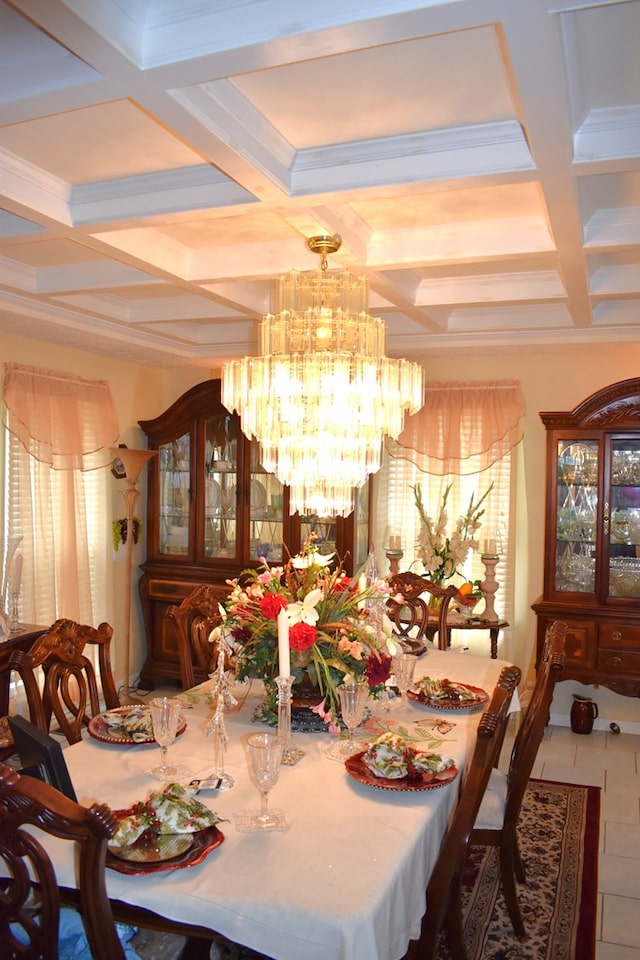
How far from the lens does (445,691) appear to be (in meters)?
2.84

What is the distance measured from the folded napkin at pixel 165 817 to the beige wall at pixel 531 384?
3.30 metres

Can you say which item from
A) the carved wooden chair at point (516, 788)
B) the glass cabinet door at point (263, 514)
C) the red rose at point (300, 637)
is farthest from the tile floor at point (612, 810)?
the glass cabinet door at point (263, 514)

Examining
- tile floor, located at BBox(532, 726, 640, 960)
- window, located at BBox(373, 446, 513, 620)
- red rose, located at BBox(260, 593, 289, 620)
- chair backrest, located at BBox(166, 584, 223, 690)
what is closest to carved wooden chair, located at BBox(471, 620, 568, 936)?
tile floor, located at BBox(532, 726, 640, 960)

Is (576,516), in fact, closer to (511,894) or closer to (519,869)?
(519,869)

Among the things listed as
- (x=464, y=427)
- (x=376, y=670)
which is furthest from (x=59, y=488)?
(x=376, y=670)

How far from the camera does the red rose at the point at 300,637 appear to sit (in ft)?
7.72

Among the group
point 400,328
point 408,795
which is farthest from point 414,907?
point 400,328

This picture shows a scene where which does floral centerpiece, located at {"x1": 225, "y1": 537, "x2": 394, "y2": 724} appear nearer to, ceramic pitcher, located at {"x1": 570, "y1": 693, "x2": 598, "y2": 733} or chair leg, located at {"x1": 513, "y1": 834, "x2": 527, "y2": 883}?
chair leg, located at {"x1": 513, "y1": 834, "x2": 527, "y2": 883}

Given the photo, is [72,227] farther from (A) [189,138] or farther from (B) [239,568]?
(B) [239,568]

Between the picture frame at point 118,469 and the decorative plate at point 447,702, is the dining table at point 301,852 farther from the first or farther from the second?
the picture frame at point 118,469

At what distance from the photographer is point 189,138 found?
6.33 ft

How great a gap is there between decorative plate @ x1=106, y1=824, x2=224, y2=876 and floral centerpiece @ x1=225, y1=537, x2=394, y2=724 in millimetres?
698

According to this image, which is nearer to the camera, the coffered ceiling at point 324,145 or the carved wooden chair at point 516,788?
the coffered ceiling at point 324,145

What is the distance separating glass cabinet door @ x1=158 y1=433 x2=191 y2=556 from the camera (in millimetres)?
5418
